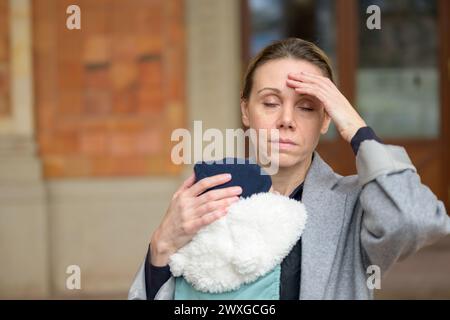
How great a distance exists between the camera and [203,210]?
1607 millimetres

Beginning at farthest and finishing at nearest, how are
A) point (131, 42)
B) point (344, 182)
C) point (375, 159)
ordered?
point (131, 42), point (344, 182), point (375, 159)

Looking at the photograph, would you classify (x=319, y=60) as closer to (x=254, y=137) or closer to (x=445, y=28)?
(x=254, y=137)

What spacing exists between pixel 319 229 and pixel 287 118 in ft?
0.94

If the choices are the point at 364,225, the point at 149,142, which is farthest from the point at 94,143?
the point at 364,225

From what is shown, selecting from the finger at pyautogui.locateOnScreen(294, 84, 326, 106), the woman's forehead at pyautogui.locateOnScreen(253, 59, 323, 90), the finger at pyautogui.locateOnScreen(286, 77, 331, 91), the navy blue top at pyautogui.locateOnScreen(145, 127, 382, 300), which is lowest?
the navy blue top at pyautogui.locateOnScreen(145, 127, 382, 300)

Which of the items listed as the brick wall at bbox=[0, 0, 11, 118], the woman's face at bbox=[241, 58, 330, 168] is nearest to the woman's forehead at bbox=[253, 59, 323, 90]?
the woman's face at bbox=[241, 58, 330, 168]

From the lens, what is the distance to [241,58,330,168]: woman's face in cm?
175

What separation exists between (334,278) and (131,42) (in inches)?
171

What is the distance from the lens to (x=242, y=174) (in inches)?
65.0

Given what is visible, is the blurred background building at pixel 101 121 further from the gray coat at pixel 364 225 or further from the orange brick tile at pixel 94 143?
the gray coat at pixel 364 225

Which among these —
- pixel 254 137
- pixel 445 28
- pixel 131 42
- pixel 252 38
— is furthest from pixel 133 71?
pixel 254 137

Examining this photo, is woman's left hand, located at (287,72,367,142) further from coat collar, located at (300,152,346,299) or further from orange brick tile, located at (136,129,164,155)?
orange brick tile, located at (136,129,164,155)

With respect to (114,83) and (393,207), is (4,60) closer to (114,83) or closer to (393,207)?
(114,83)

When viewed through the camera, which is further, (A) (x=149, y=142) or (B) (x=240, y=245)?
(A) (x=149, y=142)
